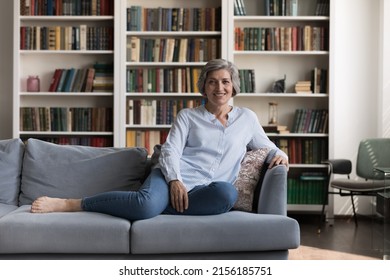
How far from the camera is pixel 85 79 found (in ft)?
22.9

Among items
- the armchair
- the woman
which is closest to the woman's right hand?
the woman

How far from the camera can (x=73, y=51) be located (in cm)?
689

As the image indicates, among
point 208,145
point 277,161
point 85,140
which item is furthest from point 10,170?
point 85,140

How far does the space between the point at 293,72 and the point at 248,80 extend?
0.50m

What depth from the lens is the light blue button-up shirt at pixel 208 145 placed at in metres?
3.91

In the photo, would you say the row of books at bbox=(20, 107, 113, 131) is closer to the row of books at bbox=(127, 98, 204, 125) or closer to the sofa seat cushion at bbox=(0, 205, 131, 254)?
the row of books at bbox=(127, 98, 204, 125)

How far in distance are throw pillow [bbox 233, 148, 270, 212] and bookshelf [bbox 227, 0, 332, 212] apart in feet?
9.50

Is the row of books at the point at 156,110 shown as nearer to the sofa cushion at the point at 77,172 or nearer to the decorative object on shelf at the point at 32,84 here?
the decorative object on shelf at the point at 32,84

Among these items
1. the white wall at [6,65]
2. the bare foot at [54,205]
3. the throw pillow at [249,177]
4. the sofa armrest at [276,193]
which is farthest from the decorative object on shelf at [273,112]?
the bare foot at [54,205]

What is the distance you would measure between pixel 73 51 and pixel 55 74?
1.01 feet

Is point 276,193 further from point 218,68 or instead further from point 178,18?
point 178,18

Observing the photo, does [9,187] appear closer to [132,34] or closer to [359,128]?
[132,34]

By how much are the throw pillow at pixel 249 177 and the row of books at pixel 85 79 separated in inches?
127
